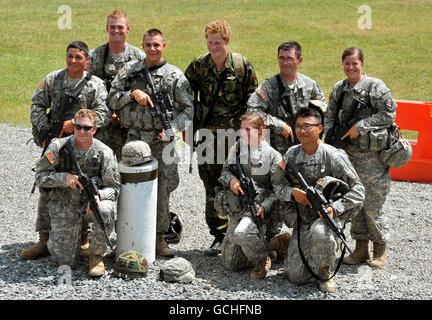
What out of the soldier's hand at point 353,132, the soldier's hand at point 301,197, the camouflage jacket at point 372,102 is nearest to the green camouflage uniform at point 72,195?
the soldier's hand at point 301,197

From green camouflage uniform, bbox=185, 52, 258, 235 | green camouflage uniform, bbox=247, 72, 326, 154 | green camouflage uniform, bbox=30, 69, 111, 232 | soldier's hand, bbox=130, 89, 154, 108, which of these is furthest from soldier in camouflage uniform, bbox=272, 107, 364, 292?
green camouflage uniform, bbox=30, 69, 111, 232

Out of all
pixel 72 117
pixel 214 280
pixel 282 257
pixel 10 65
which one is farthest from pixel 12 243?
pixel 10 65

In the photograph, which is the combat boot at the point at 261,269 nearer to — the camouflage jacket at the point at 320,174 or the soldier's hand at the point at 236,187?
the camouflage jacket at the point at 320,174

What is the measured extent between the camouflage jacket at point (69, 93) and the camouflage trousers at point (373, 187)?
289 cm

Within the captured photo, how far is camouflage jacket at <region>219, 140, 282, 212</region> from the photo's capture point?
7.75 metres

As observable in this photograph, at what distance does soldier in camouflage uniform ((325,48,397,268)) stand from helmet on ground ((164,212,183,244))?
2.14 metres

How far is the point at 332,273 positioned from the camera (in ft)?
24.8

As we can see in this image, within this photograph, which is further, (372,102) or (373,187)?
(373,187)

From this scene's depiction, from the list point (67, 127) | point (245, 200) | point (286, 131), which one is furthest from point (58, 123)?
point (286, 131)

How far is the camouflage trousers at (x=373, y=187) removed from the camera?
809cm

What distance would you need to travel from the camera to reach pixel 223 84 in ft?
27.5

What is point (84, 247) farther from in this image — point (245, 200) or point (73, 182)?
point (245, 200)

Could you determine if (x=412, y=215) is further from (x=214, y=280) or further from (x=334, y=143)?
(x=214, y=280)

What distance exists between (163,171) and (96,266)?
4.65 ft
